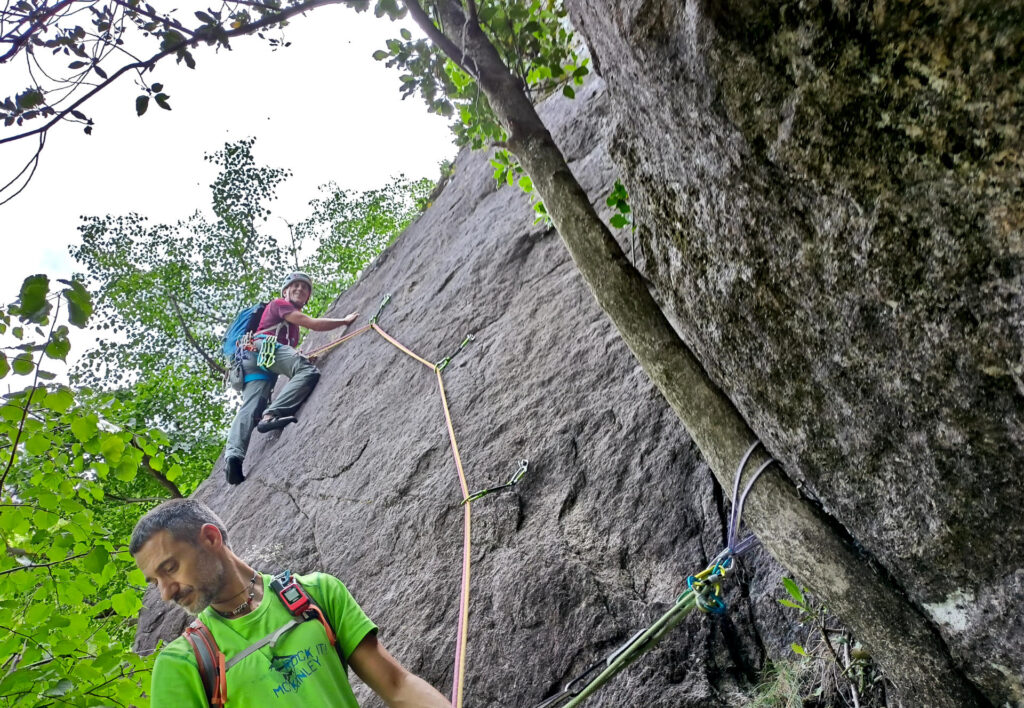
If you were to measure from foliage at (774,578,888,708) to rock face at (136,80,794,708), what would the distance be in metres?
0.14

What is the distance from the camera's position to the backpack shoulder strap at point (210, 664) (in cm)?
245

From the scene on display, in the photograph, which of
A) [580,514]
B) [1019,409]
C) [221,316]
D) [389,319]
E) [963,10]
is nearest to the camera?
[963,10]

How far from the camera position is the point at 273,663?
2.53m

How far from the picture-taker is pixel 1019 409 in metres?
1.46

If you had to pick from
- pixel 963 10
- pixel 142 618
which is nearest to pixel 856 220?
pixel 963 10

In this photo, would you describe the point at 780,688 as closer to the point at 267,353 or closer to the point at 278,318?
the point at 267,353

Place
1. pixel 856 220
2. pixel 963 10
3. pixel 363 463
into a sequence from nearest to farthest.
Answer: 1. pixel 963 10
2. pixel 856 220
3. pixel 363 463

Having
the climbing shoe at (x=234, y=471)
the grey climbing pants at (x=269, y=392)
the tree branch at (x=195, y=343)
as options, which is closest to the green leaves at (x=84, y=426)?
the climbing shoe at (x=234, y=471)

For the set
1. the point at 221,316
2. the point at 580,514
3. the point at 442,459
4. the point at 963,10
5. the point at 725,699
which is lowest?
the point at 725,699

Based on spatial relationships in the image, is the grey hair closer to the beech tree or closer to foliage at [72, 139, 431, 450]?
the beech tree

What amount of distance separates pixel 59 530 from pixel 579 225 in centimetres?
307

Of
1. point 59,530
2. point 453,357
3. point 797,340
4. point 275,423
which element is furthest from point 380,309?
point 797,340

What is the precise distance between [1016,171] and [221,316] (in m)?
21.0

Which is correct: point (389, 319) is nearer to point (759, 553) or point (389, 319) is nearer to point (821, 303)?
point (759, 553)
